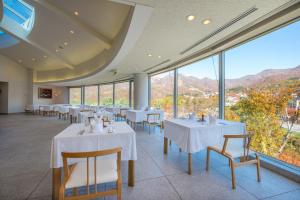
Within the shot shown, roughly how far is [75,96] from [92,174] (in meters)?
14.1

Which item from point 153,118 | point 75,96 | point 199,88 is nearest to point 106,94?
point 75,96

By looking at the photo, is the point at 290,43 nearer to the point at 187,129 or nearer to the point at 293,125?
the point at 293,125

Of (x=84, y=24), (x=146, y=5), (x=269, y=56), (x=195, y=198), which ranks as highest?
(x=84, y=24)

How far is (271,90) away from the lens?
9.49 ft

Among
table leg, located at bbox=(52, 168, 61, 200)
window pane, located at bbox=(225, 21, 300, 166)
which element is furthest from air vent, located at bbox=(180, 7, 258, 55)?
table leg, located at bbox=(52, 168, 61, 200)

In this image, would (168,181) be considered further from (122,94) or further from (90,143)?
(122,94)

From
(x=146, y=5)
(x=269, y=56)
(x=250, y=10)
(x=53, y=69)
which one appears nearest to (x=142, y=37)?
(x=146, y=5)

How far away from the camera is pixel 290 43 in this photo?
266cm

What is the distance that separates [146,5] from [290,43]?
283 cm

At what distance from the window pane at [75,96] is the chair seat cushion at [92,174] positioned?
13409 mm

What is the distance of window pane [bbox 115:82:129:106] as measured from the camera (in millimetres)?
9766

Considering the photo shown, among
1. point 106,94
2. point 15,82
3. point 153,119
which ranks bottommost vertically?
point 153,119

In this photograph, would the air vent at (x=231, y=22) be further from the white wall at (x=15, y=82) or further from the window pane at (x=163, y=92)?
the white wall at (x=15, y=82)

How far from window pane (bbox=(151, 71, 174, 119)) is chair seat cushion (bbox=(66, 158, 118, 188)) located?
16.6 feet
